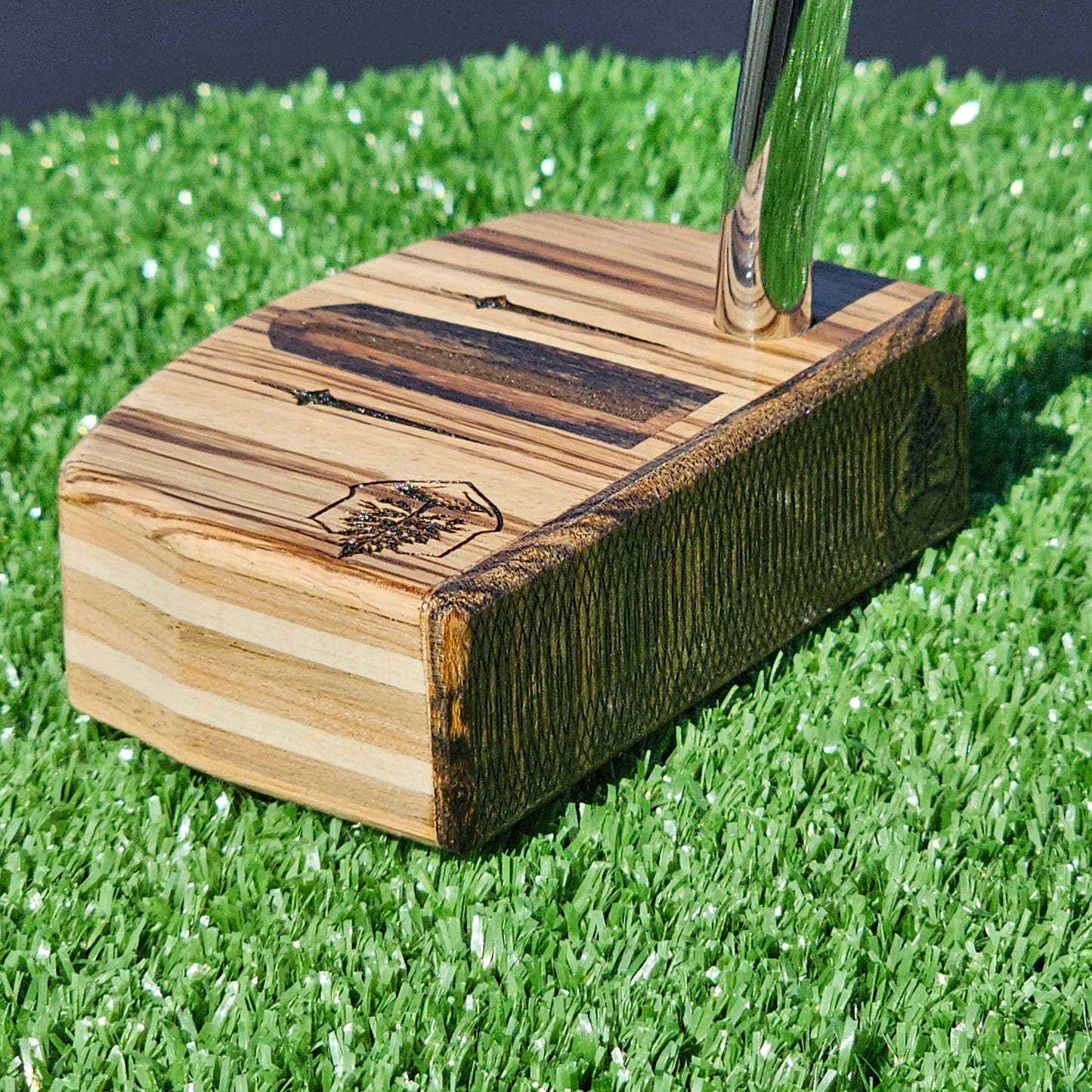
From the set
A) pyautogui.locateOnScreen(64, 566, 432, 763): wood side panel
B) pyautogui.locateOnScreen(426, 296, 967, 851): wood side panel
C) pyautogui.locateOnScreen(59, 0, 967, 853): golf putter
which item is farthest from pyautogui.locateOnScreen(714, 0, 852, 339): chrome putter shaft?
pyautogui.locateOnScreen(64, 566, 432, 763): wood side panel

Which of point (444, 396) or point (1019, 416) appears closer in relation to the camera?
point (444, 396)

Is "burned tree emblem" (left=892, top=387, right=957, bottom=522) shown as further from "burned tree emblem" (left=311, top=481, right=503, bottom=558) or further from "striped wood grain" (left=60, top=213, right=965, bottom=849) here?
"burned tree emblem" (left=311, top=481, right=503, bottom=558)

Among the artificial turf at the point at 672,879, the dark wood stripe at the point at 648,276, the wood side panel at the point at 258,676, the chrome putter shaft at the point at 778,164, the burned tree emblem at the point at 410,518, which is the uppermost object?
the chrome putter shaft at the point at 778,164

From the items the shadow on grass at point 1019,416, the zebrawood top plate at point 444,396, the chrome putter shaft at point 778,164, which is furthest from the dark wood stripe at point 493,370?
the shadow on grass at point 1019,416

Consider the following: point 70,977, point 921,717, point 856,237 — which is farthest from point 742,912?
point 856,237

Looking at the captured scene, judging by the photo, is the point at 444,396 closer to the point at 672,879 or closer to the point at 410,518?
the point at 410,518

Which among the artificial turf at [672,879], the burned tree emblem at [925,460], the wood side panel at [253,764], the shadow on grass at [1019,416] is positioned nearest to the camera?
the artificial turf at [672,879]

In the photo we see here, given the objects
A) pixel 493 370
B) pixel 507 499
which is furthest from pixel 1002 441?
pixel 507 499

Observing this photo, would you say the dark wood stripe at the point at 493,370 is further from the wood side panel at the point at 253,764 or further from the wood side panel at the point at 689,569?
the wood side panel at the point at 253,764

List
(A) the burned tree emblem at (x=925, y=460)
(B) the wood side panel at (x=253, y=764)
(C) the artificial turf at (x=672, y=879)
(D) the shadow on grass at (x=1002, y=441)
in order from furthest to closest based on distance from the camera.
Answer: (A) the burned tree emblem at (x=925, y=460) < (D) the shadow on grass at (x=1002, y=441) < (B) the wood side panel at (x=253, y=764) < (C) the artificial turf at (x=672, y=879)
